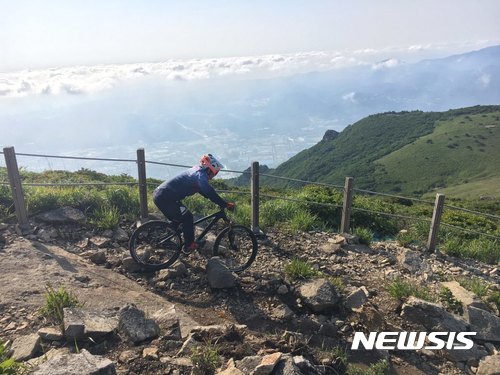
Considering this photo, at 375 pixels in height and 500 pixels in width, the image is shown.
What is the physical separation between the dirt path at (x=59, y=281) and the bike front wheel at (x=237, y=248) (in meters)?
1.57

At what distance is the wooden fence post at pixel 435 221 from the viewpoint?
8.51 meters

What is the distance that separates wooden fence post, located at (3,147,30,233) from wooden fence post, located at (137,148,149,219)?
7.48 ft

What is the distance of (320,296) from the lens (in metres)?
6.06

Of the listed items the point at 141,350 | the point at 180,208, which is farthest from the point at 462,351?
the point at 180,208

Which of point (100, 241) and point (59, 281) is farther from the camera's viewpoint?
point (100, 241)

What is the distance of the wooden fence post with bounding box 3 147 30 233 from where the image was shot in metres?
7.66

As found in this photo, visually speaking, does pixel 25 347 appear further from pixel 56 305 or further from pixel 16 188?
pixel 16 188

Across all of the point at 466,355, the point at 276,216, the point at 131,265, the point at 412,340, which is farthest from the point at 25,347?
the point at 276,216

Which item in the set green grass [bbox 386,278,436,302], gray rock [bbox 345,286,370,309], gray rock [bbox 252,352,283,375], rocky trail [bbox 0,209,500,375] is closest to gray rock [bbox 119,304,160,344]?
rocky trail [bbox 0,209,500,375]

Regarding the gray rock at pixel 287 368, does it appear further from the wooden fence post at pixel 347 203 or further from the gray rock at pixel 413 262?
the wooden fence post at pixel 347 203

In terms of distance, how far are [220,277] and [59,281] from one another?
8.37ft

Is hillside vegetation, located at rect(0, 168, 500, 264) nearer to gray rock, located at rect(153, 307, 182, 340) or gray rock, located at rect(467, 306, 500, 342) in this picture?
gray rock, located at rect(467, 306, 500, 342)

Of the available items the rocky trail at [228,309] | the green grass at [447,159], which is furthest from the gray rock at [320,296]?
the green grass at [447,159]

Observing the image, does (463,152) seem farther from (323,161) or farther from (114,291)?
(114,291)
